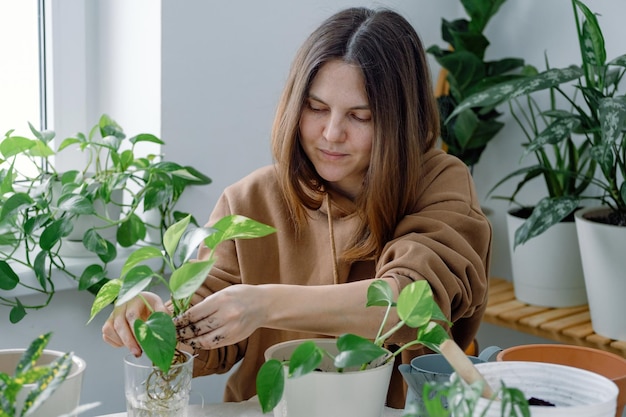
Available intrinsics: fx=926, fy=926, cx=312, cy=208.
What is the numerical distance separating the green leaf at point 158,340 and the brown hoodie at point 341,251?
474 mm

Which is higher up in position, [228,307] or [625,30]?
[625,30]

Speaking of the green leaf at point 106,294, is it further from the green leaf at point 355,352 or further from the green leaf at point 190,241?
the green leaf at point 355,352

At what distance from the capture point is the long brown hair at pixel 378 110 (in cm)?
144

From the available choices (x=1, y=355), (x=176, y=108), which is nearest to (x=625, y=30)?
(x=176, y=108)

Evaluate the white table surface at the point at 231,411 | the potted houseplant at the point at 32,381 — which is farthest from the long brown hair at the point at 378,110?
the potted houseplant at the point at 32,381

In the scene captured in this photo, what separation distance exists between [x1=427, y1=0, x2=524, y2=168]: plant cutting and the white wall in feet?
0.95

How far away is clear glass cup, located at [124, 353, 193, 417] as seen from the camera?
3.35ft

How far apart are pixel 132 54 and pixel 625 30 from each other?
1.18 m

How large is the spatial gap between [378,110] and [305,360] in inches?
22.9

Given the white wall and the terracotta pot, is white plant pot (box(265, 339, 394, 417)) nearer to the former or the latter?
the terracotta pot

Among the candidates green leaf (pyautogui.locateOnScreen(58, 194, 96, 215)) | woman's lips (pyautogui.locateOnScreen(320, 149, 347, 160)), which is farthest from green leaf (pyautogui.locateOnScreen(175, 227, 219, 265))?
green leaf (pyautogui.locateOnScreen(58, 194, 96, 215))

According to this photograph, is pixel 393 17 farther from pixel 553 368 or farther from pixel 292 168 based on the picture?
pixel 553 368

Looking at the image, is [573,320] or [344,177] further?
[573,320]

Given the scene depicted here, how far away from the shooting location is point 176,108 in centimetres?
197
